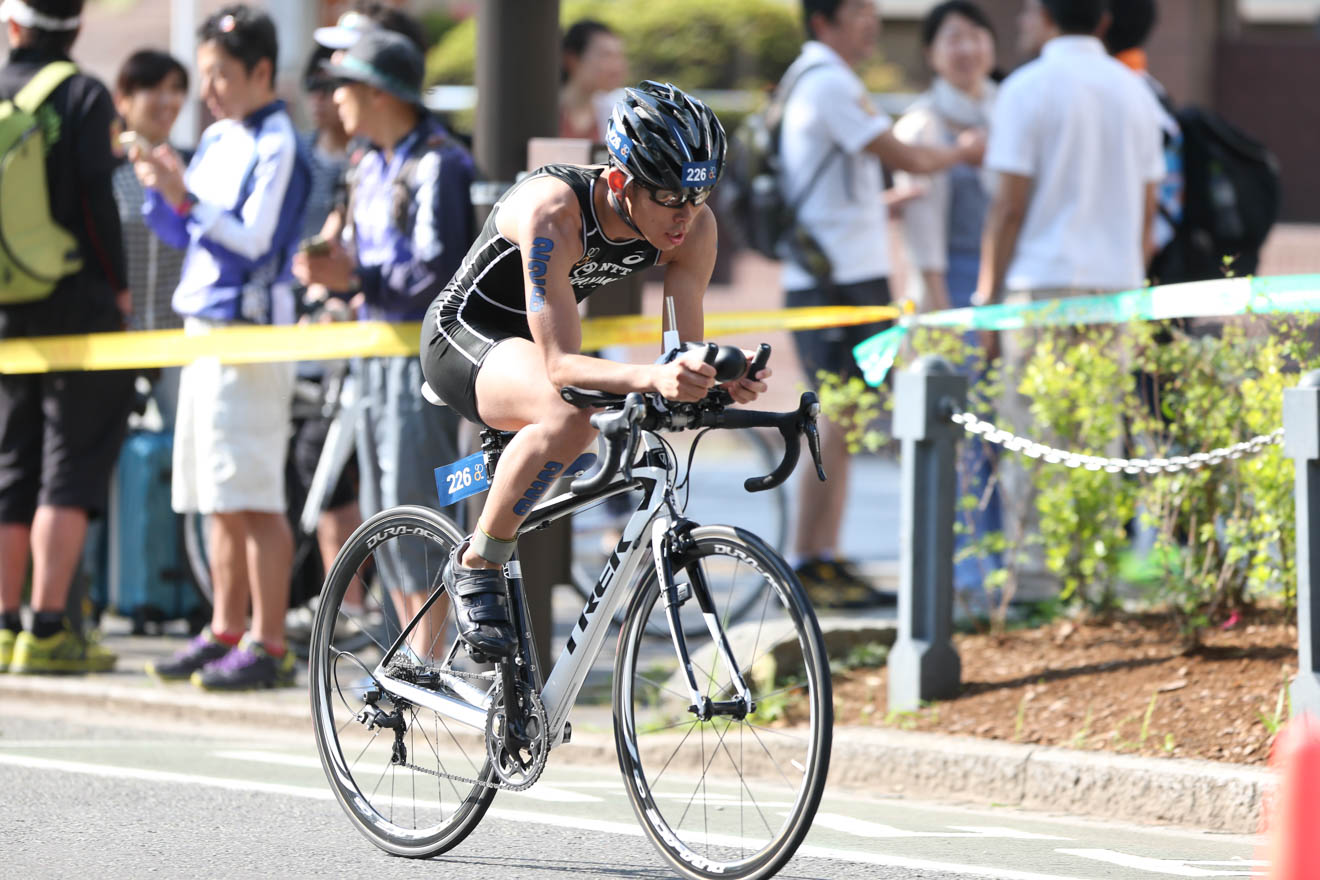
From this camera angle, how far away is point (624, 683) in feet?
15.6

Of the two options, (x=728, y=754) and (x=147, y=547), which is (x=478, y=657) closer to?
(x=728, y=754)

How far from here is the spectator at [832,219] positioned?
8.70 meters

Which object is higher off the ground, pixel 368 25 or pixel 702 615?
pixel 368 25

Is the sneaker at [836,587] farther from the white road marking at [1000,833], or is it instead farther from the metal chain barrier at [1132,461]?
the white road marking at [1000,833]

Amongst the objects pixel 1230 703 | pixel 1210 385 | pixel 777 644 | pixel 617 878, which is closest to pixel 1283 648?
pixel 1230 703

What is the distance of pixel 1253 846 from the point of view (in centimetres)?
535

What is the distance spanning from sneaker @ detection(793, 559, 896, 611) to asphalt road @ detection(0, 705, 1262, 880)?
7.82 ft

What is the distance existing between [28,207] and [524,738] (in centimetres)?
379

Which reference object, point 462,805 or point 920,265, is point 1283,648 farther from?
point 920,265

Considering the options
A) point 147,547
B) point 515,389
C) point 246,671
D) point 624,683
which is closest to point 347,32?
point 246,671

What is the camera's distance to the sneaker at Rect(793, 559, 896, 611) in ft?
28.4

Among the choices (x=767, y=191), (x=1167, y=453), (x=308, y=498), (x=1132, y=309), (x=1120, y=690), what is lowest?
(x=1120, y=690)

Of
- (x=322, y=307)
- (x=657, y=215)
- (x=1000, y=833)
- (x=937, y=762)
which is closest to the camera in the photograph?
(x=657, y=215)

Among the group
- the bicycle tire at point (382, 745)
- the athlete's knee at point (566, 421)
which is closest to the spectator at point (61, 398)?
the bicycle tire at point (382, 745)
